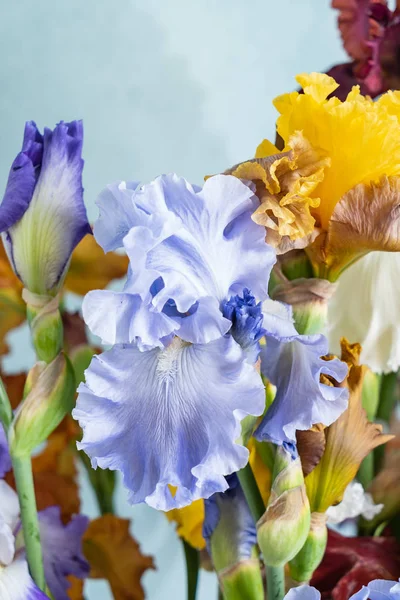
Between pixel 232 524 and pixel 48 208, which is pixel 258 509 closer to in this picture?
pixel 232 524

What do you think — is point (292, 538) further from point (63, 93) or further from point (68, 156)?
point (63, 93)

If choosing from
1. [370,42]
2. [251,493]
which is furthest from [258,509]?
[370,42]

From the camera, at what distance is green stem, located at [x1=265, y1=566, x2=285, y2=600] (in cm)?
41

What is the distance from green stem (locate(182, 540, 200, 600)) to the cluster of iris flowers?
106 millimetres

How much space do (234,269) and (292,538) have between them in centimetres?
14

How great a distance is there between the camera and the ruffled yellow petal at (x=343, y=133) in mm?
365

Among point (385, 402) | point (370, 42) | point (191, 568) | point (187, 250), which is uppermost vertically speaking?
point (370, 42)

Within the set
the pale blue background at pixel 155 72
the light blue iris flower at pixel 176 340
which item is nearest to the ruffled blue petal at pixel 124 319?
the light blue iris flower at pixel 176 340

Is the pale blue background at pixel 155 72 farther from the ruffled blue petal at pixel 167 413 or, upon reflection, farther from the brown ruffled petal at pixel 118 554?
the ruffled blue petal at pixel 167 413

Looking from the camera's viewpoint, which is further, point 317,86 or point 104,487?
point 104,487

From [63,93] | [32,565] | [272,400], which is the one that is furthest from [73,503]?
[63,93]

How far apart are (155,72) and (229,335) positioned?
50cm

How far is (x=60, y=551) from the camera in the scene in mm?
516

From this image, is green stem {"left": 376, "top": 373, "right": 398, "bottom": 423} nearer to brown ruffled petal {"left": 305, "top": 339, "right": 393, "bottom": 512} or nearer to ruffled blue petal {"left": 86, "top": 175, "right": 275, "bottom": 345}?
brown ruffled petal {"left": 305, "top": 339, "right": 393, "bottom": 512}
